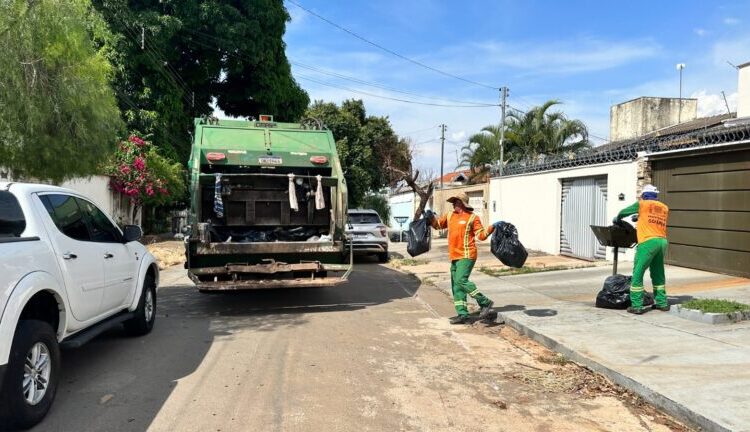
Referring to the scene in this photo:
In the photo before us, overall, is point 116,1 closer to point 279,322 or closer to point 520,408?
point 279,322

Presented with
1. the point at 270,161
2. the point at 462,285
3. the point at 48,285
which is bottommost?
the point at 462,285

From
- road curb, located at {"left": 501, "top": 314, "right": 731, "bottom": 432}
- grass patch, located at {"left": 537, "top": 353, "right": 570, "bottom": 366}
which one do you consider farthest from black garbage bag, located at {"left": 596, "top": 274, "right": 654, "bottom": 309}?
grass patch, located at {"left": 537, "top": 353, "right": 570, "bottom": 366}

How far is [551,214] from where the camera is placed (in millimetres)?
16562

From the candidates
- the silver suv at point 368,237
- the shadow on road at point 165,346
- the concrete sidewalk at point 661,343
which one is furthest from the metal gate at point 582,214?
the shadow on road at point 165,346

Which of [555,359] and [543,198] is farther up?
[543,198]

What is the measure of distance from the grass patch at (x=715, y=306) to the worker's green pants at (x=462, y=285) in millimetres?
2501

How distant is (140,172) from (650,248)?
18.3 metres

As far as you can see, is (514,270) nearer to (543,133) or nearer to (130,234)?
(130,234)

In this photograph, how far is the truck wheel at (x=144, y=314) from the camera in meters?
6.67

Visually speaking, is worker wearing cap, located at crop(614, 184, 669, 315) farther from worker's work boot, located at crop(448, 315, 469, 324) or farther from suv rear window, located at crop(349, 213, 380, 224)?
suv rear window, located at crop(349, 213, 380, 224)

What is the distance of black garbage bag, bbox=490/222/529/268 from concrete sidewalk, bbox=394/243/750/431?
0.78 meters

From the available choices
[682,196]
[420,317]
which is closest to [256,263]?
[420,317]

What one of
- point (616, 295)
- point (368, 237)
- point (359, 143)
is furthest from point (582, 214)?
point (359, 143)

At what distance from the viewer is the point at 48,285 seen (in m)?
4.28
